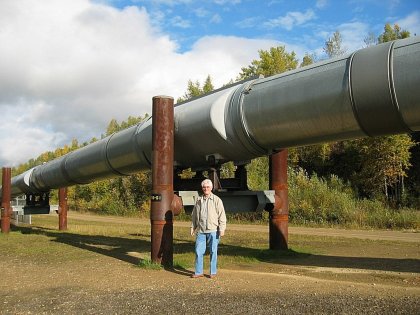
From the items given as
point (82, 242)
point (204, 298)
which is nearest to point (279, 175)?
point (204, 298)

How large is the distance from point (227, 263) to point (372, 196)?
23.3 meters

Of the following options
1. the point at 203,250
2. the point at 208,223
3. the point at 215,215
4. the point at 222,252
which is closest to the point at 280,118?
the point at 215,215

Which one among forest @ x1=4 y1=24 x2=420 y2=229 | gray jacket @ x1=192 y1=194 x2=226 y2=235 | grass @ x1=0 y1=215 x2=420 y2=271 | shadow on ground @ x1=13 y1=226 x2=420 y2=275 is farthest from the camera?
forest @ x1=4 y1=24 x2=420 y2=229

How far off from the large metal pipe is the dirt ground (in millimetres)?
2078

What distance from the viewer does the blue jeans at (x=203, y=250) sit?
7203 mm

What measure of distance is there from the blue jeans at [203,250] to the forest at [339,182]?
1055 centimetres

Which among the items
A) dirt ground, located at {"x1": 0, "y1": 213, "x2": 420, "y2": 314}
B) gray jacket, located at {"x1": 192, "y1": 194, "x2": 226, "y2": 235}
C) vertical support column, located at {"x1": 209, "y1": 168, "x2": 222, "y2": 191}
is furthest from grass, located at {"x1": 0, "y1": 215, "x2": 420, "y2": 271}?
vertical support column, located at {"x1": 209, "y1": 168, "x2": 222, "y2": 191}

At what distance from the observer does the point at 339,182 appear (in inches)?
1094

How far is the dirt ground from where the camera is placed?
5.24 meters

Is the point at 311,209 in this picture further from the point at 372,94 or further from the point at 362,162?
the point at 372,94

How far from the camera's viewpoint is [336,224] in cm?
2189

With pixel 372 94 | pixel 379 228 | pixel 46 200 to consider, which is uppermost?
pixel 372 94

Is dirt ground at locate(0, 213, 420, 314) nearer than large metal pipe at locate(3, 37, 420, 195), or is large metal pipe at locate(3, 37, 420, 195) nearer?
dirt ground at locate(0, 213, 420, 314)

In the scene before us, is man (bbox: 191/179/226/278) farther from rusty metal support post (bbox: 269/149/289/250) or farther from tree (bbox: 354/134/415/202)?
tree (bbox: 354/134/415/202)
